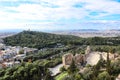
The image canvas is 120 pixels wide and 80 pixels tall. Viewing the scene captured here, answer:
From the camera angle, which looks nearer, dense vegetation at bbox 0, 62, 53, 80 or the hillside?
dense vegetation at bbox 0, 62, 53, 80

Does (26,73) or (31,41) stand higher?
(31,41)

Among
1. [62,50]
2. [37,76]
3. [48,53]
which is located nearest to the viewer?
[37,76]

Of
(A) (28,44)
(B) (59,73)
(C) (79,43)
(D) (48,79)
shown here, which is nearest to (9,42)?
(A) (28,44)

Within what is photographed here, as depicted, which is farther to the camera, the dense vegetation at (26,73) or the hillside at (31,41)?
the hillside at (31,41)

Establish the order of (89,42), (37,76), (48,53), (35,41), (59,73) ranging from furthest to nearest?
1. (35,41)
2. (89,42)
3. (48,53)
4. (59,73)
5. (37,76)

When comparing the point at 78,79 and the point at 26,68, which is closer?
the point at 78,79

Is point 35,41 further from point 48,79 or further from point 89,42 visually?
point 48,79

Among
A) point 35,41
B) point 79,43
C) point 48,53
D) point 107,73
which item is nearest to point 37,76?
point 107,73

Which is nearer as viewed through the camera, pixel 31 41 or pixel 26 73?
pixel 26 73

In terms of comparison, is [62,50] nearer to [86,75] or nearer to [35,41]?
[35,41]
